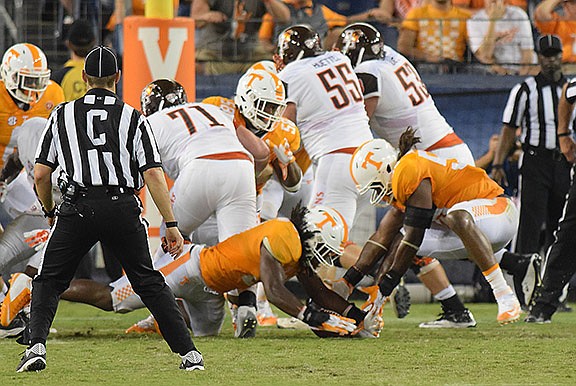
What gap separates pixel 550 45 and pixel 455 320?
246 centimetres

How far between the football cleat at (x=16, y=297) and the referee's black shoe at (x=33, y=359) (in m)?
1.36

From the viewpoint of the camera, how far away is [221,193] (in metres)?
7.39

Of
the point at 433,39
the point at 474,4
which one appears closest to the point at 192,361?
the point at 433,39

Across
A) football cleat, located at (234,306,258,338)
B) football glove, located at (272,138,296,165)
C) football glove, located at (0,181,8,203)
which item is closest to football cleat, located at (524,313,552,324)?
football glove, located at (272,138,296,165)

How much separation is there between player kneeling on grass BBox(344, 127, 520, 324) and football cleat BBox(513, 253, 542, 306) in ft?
1.71

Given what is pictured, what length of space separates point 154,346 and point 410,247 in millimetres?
1658

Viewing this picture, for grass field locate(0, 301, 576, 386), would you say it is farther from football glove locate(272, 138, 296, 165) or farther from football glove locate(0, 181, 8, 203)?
football glove locate(272, 138, 296, 165)

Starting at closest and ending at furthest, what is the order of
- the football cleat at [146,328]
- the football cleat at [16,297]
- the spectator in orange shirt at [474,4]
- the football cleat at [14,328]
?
the football cleat at [16,297]
the football cleat at [14,328]
the football cleat at [146,328]
the spectator in orange shirt at [474,4]

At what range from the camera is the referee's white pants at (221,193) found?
7383 millimetres

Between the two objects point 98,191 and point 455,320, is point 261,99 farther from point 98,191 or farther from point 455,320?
point 98,191

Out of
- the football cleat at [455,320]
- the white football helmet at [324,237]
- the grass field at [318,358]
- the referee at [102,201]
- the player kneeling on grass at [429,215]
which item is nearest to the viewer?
the grass field at [318,358]

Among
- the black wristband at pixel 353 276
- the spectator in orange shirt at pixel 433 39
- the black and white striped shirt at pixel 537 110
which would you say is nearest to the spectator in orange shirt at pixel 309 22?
the spectator in orange shirt at pixel 433 39

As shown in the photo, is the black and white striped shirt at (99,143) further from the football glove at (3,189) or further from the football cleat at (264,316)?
the football cleat at (264,316)

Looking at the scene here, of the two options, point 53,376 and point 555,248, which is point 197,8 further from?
point 53,376
